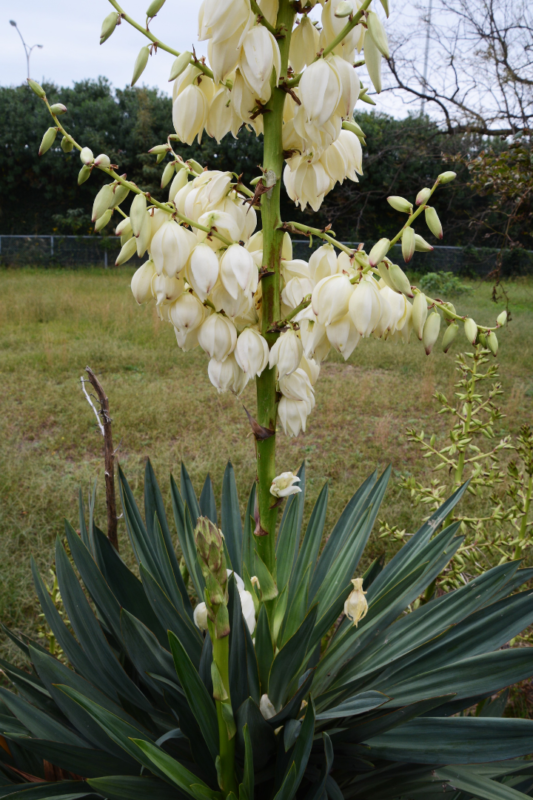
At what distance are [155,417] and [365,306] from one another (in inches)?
120

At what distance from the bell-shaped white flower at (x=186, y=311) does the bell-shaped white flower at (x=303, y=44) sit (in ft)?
1.23

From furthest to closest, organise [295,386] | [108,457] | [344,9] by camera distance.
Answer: [108,457] → [295,386] → [344,9]

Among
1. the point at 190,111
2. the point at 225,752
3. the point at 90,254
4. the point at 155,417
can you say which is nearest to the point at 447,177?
the point at 190,111

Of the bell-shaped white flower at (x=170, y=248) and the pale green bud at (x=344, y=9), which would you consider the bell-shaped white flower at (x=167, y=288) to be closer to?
the bell-shaped white flower at (x=170, y=248)

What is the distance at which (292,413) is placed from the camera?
0.84 metres

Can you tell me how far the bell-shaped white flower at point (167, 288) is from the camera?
730mm

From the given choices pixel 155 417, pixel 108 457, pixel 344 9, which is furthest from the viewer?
pixel 155 417

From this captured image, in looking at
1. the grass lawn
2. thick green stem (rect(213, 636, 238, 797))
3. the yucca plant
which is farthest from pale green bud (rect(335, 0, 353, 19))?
the grass lawn

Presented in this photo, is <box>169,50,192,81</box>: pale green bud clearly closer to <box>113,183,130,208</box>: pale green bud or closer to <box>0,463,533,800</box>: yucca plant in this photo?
<box>113,183,130,208</box>: pale green bud

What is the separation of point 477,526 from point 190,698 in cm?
88

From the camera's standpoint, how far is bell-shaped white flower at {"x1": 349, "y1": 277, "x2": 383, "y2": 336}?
2.18ft

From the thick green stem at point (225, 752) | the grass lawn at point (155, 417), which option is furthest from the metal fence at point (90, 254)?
the thick green stem at point (225, 752)

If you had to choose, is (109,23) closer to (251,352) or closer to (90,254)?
(251,352)

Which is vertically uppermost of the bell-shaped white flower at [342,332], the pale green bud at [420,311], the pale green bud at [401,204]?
the pale green bud at [401,204]
